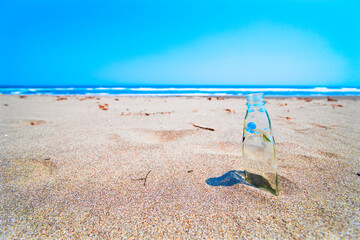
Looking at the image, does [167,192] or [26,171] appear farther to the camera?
[26,171]

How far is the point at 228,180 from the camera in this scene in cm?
91

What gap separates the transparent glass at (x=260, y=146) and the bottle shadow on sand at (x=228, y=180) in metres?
0.07

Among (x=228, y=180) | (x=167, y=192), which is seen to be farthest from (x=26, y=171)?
(x=228, y=180)

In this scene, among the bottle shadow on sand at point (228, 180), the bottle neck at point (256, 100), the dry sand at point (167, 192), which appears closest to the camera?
the dry sand at point (167, 192)

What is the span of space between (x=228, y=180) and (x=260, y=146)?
241mm

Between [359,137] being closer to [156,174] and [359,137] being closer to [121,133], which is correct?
[156,174]

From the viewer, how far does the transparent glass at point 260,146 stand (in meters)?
0.75

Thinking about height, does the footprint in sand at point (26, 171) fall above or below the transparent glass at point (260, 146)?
below

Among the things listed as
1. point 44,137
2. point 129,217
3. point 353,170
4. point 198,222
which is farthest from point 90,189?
point 353,170

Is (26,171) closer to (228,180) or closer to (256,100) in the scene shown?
(228,180)

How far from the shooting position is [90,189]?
2.73 ft

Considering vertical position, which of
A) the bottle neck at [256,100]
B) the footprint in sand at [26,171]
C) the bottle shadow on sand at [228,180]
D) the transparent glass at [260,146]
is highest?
the bottle neck at [256,100]

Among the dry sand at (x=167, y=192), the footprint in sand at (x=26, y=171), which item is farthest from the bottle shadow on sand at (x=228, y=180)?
the footprint in sand at (x=26, y=171)

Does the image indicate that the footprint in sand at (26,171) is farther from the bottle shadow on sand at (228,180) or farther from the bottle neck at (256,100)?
the bottle neck at (256,100)
